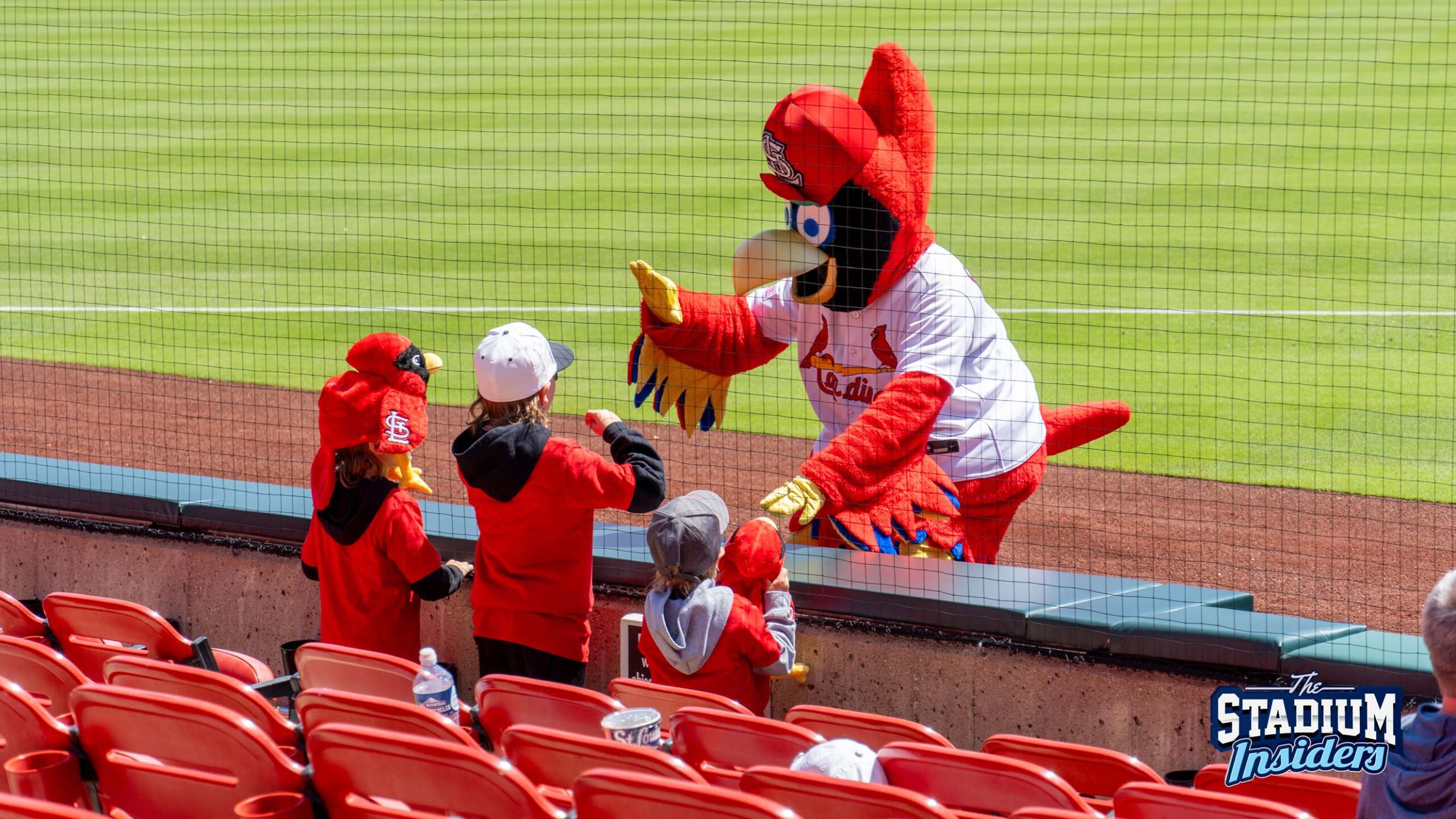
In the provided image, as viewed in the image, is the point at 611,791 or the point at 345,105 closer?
the point at 611,791

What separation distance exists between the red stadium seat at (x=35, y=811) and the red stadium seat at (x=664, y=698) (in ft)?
4.16

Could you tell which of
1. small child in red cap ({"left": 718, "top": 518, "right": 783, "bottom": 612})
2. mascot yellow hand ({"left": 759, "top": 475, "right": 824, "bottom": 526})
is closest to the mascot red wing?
mascot yellow hand ({"left": 759, "top": 475, "right": 824, "bottom": 526})

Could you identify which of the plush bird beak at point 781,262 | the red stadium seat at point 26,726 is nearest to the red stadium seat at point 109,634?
the red stadium seat at point 26,726

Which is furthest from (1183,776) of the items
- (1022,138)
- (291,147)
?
(291,147)

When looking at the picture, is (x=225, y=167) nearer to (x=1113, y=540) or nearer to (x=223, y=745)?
(x=1113, y=540)

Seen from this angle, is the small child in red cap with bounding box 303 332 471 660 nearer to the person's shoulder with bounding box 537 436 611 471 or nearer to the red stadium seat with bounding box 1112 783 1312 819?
the person's shoulder with bounding box 537 436 611 471

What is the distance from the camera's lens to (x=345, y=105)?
1895 centimetres

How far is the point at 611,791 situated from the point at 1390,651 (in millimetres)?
2311

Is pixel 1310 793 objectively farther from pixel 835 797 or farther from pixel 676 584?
pixel 676 584

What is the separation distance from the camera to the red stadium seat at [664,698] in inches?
141

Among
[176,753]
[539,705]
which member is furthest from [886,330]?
[176,753]

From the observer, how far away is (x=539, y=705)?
3.50 metres

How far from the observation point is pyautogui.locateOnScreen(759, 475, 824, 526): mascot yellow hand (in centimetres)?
462

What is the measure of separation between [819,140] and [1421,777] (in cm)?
300
